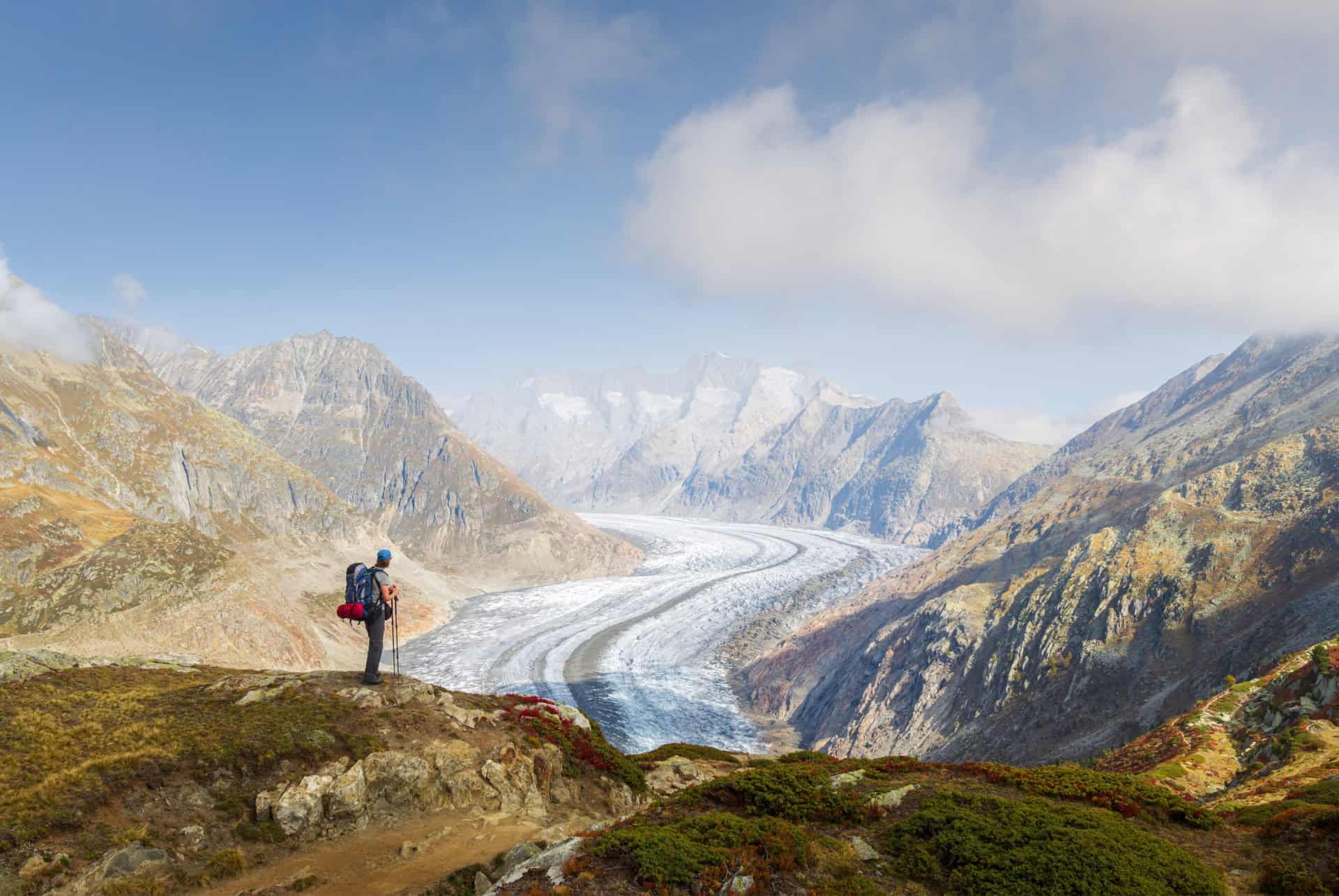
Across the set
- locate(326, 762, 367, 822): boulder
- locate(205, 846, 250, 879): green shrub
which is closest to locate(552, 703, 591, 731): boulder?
locate(326, 762, 367, 822): boulder

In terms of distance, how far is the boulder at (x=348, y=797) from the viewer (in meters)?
18.1

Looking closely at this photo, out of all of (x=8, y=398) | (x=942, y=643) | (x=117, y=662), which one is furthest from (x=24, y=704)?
(x=8, y=398)

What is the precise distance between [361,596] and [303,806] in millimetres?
6334

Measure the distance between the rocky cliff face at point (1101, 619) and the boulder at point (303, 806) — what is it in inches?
2207

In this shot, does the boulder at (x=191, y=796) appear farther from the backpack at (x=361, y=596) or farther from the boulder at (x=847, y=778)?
the boulder at (x=847, y=778)

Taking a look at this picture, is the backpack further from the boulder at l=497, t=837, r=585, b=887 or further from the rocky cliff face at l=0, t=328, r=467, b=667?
the rocky cliff face at l=0, t=328, r=467, b=667

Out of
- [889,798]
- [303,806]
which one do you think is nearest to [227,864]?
[303,806]

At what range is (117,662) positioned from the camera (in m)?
26.8

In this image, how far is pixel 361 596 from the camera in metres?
21.5

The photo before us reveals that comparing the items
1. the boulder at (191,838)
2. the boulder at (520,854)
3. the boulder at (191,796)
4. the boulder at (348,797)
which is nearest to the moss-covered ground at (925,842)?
the boulder at (520,854)

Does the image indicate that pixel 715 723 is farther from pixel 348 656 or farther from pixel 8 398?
pixel 8 398

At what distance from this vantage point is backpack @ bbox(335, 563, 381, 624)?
21.3 m

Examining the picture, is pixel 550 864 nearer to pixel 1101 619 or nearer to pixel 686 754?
pixel 686 754

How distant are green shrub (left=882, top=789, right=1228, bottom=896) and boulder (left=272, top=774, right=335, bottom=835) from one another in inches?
606
